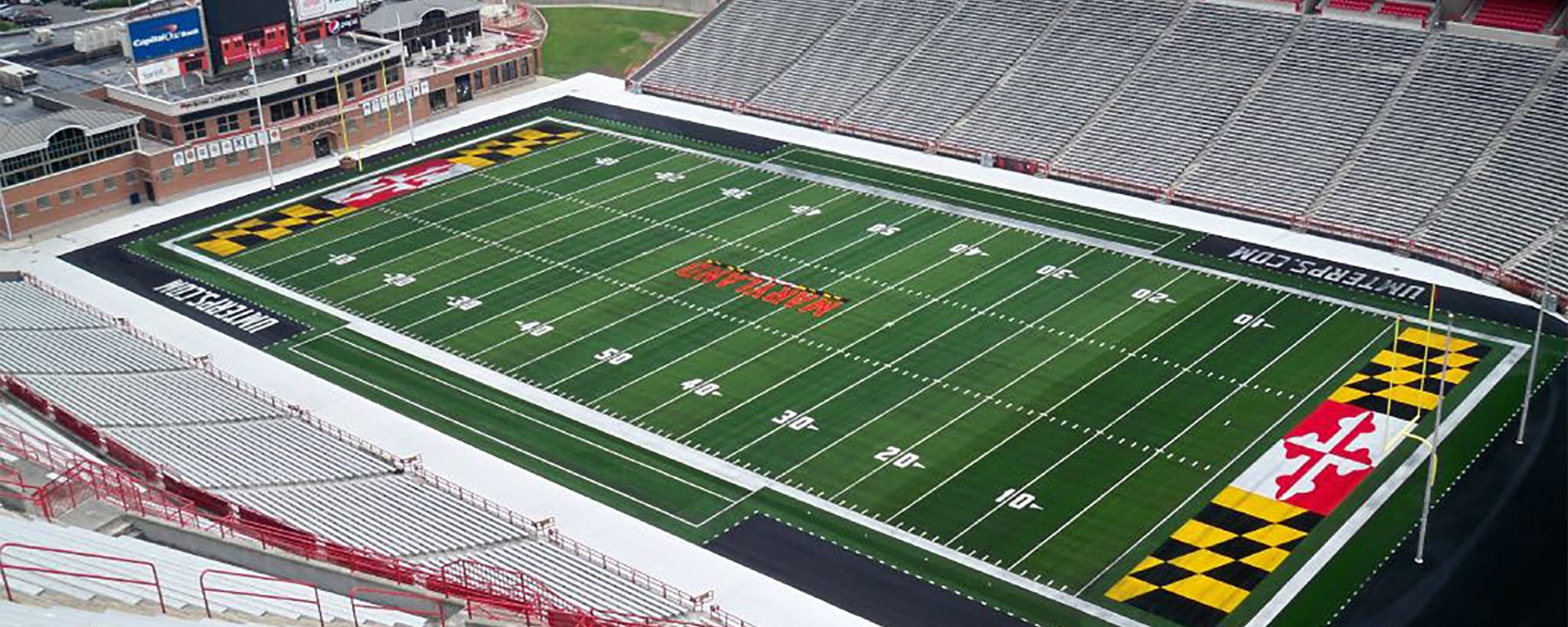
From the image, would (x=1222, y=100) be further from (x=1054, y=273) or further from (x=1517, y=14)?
(x=1054, y=273)

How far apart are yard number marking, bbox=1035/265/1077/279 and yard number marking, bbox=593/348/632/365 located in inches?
618

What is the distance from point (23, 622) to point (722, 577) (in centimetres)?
1733

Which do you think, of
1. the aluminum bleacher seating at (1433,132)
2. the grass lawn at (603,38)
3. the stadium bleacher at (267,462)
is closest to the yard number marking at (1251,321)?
the aluminum bleacher seating at (1433,132)

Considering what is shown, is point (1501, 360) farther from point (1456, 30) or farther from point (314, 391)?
point (314, 391)

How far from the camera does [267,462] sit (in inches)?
1660

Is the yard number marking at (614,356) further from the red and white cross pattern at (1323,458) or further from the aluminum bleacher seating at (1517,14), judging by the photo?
the aluminum bleacher seating at (1517,14)

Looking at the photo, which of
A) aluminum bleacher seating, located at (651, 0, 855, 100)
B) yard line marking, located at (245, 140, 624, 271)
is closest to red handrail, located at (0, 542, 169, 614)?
yard line marking, located at (245, 140, 624, 271)

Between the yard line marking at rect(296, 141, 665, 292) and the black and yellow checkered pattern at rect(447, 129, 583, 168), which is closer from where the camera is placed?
the yard line marking at rect(296, 141, 665, 292)

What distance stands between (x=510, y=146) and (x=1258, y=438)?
4104 cm

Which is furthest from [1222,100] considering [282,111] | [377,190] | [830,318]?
[282,111]

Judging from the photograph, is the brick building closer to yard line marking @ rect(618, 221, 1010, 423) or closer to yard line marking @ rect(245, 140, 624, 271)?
yard line marking @ rect(245, 140, 624, 271)

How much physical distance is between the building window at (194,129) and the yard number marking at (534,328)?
74.1ft

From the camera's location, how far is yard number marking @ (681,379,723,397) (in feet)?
158

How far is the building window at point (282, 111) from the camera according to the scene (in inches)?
2758
